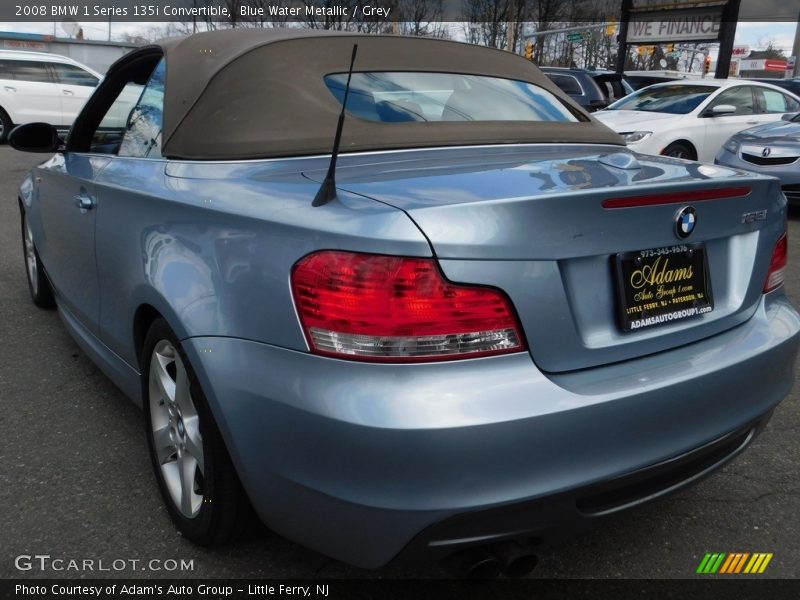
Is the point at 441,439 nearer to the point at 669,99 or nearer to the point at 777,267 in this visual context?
the point at 777,267

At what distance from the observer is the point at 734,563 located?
2.35 metres

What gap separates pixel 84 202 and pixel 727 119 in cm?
968

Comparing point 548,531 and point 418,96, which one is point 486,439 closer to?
point 548,531

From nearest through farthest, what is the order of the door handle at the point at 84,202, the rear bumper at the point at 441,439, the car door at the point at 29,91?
the rear bumper at the point at 441,439 → the door handle at the point at 84,202 → the car door at the point at 29,91

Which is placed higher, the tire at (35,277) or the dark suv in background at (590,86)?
the dark suv in background at (590,86)

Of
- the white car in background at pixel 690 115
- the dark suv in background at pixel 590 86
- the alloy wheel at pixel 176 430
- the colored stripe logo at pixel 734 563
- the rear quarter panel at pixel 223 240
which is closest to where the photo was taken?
the rear quarter panel at pixel 223 240

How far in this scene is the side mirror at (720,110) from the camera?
10.0 metres

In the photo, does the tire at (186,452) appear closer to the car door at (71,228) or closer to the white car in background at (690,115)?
the car door at (71,228)

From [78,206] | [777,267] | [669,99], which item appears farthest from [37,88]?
[777,267]

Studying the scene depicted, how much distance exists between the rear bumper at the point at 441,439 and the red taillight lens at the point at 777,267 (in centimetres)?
55

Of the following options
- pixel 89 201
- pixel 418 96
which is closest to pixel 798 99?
pixel 418 96

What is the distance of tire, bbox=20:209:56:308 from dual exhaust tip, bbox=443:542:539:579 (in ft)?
11.5

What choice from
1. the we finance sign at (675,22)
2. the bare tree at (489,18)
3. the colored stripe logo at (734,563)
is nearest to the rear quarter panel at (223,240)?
the colored stripe logo at (734,563)

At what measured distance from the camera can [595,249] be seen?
1.82 metres
